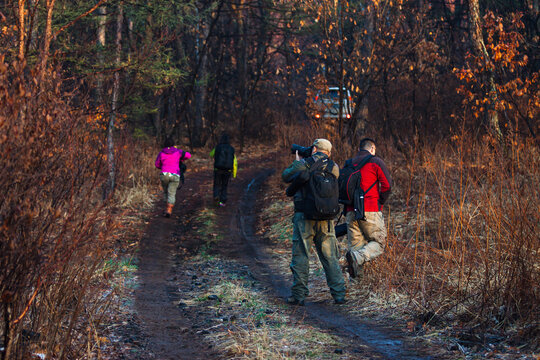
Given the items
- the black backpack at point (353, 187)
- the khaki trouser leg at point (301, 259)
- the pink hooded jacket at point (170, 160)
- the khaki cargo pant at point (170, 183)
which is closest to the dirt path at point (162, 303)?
the khaki cargo pant at point (170, 183)

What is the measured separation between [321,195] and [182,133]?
853 inches

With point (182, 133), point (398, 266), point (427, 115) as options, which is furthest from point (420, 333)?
point (182, 133)

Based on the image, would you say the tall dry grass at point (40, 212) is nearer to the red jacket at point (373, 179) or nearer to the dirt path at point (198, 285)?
the dirt path at point (198, 285)

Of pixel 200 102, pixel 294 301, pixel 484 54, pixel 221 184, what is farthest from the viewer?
pixel 200 102

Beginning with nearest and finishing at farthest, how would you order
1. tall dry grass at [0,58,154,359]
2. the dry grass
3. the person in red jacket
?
tall dry grass at [0,58,154,359], the dry grass, the person in red jacket

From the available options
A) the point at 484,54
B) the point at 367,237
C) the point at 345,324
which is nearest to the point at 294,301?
the point at 345,324

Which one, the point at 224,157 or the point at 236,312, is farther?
the point at 224,157

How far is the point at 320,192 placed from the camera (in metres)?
7.12

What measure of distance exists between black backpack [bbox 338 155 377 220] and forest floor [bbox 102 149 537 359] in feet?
3.73

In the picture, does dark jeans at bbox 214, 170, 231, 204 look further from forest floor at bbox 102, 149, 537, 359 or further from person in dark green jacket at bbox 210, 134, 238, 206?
forest floor at bbox 102, 149, 537, 359

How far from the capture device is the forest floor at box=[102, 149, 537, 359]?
534 centimetres

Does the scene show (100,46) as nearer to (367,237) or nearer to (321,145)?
(321,145)

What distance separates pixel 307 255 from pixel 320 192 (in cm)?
85

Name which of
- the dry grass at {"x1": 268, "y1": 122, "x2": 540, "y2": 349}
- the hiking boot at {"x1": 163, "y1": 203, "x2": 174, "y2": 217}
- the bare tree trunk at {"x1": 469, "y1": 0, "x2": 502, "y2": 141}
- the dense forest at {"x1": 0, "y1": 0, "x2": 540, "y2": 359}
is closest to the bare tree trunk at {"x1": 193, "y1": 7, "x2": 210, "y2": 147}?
the dense forest at {"x1": 0, "y1": 0, "x2": 540, "y2": 359}
